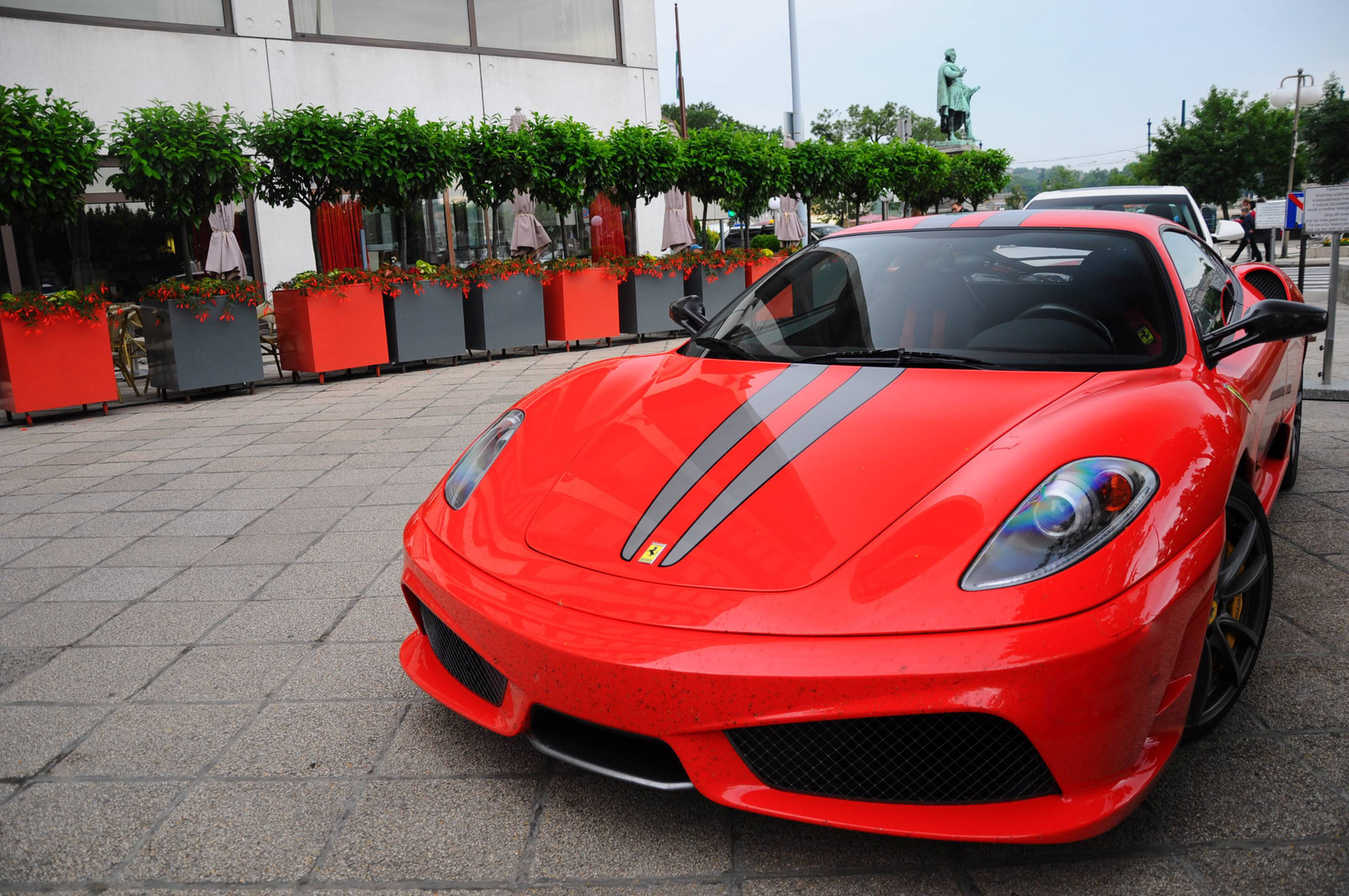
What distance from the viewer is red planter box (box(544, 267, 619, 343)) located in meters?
12.5

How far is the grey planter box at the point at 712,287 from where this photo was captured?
545 inches

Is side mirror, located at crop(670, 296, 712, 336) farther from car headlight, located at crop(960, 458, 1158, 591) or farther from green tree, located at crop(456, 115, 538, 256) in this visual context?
green tree, located at crop(456, 115, 538, 256)

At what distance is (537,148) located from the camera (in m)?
12.0

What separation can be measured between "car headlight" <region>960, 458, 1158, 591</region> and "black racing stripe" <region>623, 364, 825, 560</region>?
26.5 inches

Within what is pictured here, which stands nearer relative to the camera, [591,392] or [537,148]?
[591,392]

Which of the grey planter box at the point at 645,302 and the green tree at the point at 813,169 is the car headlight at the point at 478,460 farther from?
the green tree at the point at 813,169

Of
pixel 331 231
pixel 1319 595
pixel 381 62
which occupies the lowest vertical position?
pixel 1319 595

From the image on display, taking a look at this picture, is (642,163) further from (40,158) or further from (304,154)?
(40,158)

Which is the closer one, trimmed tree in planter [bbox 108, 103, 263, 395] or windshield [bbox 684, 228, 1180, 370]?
windshield [bbox 684, 228, 1180, 370]

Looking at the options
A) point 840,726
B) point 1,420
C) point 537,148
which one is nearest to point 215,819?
point 840,726

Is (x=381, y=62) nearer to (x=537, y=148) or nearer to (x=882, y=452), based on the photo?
(x=537, y=148)

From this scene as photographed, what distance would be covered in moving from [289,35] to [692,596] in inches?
628

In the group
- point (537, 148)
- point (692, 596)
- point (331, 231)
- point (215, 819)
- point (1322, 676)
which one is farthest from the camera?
point (331, 231)

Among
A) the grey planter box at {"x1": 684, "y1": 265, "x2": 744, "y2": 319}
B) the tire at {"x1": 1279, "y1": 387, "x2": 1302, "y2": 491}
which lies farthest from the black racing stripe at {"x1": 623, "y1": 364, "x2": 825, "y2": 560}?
the grey planter box at {"x1": 684, "y1": 265, "x2": 744, "y2": 319}
